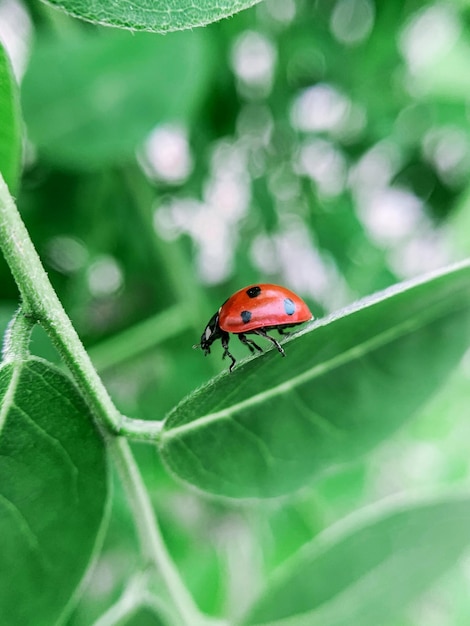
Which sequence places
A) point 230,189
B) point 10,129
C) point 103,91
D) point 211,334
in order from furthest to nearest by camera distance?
point 230,189 < point 103,91 < point 211,334 < point 10,129

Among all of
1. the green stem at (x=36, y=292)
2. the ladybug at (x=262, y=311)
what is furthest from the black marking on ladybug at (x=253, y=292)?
the green stem at (x=36, y=292)

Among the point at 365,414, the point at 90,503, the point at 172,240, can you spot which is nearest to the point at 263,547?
the point at 172,240

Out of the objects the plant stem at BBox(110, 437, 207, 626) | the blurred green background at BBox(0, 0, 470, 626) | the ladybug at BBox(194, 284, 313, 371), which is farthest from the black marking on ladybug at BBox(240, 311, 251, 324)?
the blurred green background at BBox(0, 0, 470, 626)

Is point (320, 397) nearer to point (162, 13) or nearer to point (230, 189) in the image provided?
point (162, 13)

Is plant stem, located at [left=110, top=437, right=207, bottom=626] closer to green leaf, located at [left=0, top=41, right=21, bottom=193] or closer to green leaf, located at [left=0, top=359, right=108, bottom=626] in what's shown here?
green leaf, located at [left=0, top=359, right=108, bottom=626]

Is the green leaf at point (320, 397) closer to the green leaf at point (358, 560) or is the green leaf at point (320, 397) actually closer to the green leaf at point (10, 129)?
the green leaf at point (358, 560)

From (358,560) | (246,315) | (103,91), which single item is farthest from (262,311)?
(103,91)
